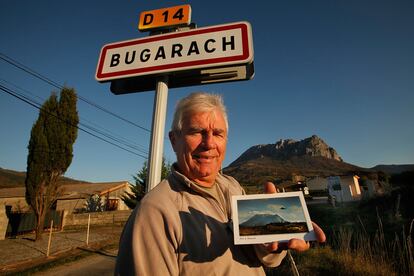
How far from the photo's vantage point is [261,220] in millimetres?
1096

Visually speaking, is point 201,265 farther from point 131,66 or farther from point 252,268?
point 131,66

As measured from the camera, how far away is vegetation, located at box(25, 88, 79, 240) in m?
14.6

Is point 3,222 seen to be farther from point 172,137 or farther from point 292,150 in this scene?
point 292,150

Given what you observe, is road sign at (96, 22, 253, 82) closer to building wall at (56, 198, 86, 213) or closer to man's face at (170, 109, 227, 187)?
man's face at (170, 109, 227, 187)

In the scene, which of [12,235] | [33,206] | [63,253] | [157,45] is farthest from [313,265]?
[12,235]

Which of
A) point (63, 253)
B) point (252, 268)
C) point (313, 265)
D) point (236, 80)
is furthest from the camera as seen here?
point (63, 253)

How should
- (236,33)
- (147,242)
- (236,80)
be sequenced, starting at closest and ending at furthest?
(147,242)
(236,33)
(236,80)

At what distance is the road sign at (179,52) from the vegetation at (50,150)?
1531cm

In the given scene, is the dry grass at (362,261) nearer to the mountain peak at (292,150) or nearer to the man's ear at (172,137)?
the man's ear at (172,137)

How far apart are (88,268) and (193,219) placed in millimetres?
8290

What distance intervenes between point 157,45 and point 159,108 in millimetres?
589

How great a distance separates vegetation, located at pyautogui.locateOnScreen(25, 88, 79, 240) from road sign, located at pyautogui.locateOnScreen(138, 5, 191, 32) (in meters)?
15.3

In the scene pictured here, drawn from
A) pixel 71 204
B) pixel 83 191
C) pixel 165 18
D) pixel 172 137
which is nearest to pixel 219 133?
pixel 172 137

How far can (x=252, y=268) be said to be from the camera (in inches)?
51.0
